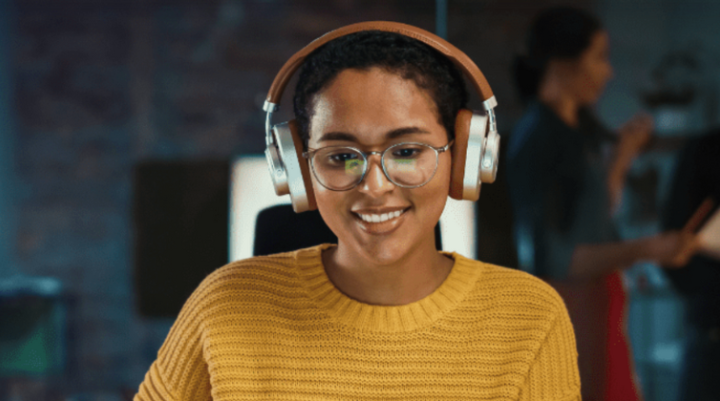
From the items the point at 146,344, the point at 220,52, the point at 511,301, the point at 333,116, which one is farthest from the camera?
the point at 146,344

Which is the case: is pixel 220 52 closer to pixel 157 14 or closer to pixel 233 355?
pixel 157 14

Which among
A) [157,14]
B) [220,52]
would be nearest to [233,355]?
[220,52]

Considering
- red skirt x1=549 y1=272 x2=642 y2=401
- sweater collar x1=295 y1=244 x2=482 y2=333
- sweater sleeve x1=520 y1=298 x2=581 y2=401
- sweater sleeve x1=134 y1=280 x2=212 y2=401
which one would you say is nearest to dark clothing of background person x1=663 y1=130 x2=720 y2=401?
red skirt x1=549 y1=272 x2=642 y2=401

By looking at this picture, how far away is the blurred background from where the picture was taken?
1.80 meters

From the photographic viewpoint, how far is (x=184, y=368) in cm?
93

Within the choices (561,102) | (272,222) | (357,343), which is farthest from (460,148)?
(561,102)

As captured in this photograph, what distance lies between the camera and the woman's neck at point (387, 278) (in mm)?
923

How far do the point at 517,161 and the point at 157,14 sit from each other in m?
1.41

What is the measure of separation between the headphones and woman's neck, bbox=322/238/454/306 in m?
→ 0.13

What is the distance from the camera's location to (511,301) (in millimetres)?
958

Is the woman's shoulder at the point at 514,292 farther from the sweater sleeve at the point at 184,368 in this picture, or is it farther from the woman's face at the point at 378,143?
the sweater sleeve at the point at 184,368

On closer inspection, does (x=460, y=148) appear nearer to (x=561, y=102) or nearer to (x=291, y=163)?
(x=291, y=163)

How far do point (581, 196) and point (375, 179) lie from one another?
43.4 inches

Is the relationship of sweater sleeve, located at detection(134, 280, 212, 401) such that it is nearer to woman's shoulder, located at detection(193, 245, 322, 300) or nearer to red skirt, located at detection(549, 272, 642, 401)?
woman's shoulder, located at detection(193, 245, 322, 300)
